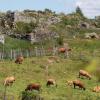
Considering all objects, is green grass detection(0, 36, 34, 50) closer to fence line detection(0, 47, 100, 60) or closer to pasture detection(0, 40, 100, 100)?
fence line detection(0, 47, 100, 60)

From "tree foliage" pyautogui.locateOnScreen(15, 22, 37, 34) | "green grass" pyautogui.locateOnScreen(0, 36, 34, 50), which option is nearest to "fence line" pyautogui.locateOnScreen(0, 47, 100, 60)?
"green grass" pyautogui.locateOnScreen(0, 36, 34, 50)

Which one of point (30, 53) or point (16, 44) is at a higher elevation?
point (16, 44)

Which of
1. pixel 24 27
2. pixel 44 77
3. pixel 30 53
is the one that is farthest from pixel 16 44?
pixel 44 77

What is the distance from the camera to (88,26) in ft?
244

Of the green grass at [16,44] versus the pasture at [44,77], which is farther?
the green grass at [16,44]

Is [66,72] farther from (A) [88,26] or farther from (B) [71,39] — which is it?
(A) [88,26]

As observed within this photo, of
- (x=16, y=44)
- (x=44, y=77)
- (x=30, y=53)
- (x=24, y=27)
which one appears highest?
(x=24, y=27)

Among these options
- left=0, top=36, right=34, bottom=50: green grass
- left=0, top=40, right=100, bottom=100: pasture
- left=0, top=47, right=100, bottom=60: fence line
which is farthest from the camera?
left=0, top=36, right=34, bottom=50: green grass

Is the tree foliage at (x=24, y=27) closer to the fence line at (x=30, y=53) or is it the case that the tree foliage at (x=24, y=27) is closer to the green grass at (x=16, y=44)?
the green grass at (x=16, y=44)

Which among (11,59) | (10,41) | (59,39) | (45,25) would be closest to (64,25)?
(45,25)

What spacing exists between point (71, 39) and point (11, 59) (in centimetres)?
2070

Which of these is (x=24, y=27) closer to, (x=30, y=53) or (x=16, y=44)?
(x=16, y=44)

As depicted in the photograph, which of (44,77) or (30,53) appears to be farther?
(30,53)

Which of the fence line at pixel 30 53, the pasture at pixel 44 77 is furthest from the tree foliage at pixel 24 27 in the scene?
the pasture at pixel 44 77
